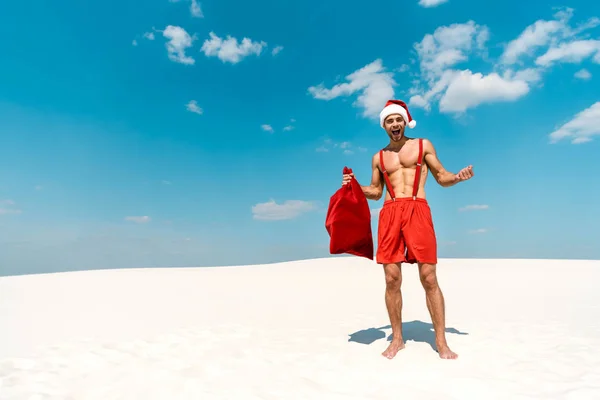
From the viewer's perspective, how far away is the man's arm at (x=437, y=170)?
4246 millimetres

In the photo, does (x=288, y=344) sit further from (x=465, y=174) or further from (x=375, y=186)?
(x=465, y=174)

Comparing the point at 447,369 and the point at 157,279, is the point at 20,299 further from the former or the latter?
the point at 447,369

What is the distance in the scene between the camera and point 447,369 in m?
3.66

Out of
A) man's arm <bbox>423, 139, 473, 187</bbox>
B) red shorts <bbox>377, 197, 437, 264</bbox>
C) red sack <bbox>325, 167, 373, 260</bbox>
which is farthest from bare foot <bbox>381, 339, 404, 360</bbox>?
man's arm <bbox>423, 139, 473, 187</bbox>

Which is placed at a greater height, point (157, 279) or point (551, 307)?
point (157, 279)

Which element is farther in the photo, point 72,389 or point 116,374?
point 116,374

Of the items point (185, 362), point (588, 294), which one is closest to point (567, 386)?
point (185, 362)

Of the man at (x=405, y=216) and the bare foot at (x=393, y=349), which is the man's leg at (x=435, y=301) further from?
the bare foot at (x=393, y=349)

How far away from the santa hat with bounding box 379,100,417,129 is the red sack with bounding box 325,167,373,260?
0.85 meters

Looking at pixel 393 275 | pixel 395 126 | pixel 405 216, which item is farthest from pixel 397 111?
pixel 393 275

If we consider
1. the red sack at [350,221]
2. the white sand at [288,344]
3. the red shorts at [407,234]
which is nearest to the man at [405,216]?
the red shorts at [407,234]

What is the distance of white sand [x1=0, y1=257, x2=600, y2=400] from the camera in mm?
3305

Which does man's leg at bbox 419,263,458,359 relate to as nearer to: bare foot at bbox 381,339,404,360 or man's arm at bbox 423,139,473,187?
bare foot at bbox 381,339,404,360

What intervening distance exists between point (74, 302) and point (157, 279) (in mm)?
4211
